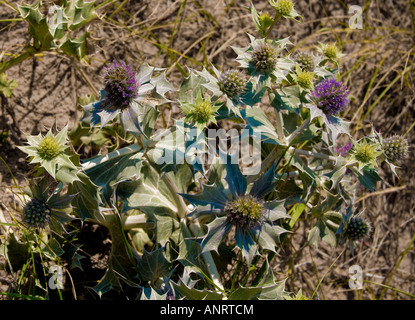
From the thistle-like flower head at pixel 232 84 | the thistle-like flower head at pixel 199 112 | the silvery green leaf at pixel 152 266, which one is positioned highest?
the thistle-like flower head at pixel 232 84

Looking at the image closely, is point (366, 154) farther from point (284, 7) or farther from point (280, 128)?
point (284, 7)

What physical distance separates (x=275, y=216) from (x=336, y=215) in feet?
1.77

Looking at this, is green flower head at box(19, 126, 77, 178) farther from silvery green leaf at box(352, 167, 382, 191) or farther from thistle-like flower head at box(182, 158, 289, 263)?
silvery green leaf at box(352, 167, 382, 191)

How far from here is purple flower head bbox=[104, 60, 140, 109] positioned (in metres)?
1.76

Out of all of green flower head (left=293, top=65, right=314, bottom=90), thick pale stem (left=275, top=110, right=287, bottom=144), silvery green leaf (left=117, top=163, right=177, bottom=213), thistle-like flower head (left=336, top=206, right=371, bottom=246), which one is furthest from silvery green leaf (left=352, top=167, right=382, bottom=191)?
silvery green leaf (left=117, top=163, right=177, bottom=213)

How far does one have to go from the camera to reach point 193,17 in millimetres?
3094

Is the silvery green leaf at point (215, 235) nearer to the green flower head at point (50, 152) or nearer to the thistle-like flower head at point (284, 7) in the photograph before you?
the green flower head at point (50, 152)

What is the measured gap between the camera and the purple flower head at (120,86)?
1.76 metres

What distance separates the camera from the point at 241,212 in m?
1.88

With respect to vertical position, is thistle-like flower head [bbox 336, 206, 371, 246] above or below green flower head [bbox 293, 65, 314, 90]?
below

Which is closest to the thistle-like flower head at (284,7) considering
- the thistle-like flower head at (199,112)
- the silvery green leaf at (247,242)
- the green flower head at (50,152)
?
the thistle-like flower head at (199,112)
